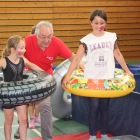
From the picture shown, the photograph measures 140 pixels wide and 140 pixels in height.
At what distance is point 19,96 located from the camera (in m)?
1.72

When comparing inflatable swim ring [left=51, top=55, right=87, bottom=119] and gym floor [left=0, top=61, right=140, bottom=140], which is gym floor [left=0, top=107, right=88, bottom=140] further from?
inflatable swim ring [left=51, top=55, right=87, bottom=119]

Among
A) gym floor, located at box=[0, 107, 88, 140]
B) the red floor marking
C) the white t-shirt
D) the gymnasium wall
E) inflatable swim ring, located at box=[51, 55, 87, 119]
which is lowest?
gym floor, located at box=[0, 107, 88, 140]

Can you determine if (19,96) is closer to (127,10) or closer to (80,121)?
(80,121)

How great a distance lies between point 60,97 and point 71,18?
189 inches

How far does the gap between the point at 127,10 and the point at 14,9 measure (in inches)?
147

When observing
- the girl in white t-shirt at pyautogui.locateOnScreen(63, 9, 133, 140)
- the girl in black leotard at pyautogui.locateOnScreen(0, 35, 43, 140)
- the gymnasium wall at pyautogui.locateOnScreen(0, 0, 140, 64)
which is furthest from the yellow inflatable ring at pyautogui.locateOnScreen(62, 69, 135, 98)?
the gymnasium wall at pyautogui.locateOnScreen(0, 0, 140, 64)

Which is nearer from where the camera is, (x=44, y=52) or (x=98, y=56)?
(x=98, y=56)

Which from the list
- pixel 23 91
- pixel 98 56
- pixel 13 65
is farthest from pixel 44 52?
pixel 23 91

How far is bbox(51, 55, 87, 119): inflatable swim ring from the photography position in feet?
10.1

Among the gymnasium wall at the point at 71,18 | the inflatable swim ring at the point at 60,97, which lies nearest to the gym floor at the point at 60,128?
the inflatable swim ring at the point at 60,97

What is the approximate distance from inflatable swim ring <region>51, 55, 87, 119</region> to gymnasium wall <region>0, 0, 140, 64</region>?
4185mm

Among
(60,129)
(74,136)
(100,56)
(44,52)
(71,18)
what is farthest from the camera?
(71,18)

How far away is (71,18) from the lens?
750 centimetres

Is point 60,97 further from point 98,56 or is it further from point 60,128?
point 98,56
